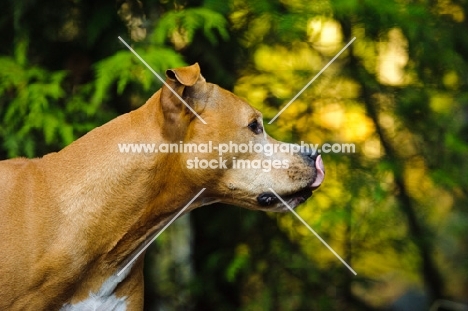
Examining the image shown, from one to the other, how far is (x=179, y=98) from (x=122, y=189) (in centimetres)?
47

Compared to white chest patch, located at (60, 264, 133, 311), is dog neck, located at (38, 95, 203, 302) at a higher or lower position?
higher

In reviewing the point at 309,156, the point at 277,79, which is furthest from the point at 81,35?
the point at 309,156

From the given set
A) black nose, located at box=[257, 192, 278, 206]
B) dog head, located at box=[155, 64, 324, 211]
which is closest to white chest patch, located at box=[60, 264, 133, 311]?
dog head, located at box=[155, 64, 324, 211]

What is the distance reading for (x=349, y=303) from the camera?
19.3 feet

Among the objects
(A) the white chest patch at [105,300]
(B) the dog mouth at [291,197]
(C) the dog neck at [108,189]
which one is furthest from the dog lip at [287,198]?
(A) the white chest patch at [105,300]

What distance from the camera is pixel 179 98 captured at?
354 cm

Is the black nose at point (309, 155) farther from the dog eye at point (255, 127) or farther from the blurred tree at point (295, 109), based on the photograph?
the blurred tree at point (295, 109)

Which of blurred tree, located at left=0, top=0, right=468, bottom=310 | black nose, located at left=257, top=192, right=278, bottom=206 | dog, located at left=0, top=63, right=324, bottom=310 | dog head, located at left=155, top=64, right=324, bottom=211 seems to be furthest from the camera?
blurred tree, located at left=0, top=0, right=468, bottom=310

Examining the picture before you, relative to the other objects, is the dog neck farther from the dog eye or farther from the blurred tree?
the blurred tree

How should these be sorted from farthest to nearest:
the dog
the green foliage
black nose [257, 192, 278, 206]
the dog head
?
the green foliage, black nose [257, 192, 278, 206], the dog head, the dog

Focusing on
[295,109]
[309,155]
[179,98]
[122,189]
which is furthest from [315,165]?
[295,109]

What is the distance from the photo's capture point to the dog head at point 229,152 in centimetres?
357

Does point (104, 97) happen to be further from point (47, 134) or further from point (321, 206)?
point (321, 206)

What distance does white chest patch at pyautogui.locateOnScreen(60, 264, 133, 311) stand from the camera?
3.59m
